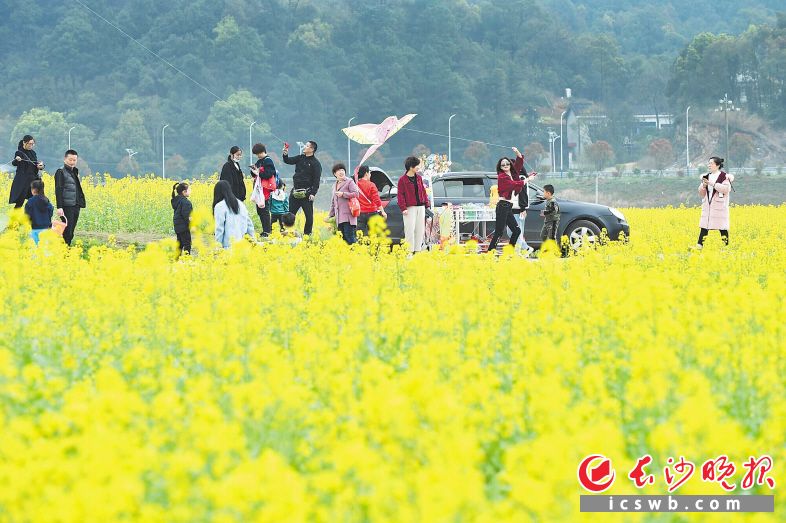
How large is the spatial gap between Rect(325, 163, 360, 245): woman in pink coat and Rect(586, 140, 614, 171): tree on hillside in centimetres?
8573

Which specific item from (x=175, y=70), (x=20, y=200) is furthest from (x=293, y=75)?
(x=20, y=200)

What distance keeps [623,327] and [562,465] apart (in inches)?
148

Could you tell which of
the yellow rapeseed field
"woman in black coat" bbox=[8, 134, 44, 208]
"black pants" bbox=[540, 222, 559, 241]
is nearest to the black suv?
"black pants" bbox=[540, 222, 559, 241]

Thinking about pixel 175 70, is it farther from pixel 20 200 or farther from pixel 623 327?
pixel 623 327

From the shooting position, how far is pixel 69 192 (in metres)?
13.9

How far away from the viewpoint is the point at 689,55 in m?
101

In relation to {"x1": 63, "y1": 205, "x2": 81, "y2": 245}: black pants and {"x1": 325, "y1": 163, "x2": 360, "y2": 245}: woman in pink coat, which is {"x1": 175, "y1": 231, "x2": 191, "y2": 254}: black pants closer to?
{"x1": 63, "y1": 205, "x2": 81, "y2": 245}: black pants

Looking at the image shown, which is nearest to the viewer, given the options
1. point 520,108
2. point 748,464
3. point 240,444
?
point 240,444

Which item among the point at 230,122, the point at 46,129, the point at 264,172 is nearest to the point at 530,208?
the point at 264,172

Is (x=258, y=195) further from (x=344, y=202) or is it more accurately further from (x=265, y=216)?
(x=344, y=202)

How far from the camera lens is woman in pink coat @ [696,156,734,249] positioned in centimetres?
1487

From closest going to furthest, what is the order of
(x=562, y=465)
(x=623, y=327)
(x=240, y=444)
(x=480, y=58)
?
(x=562, y=465)
(x=240, y=444)
(x=623, y=327)
(x=480, y=58)

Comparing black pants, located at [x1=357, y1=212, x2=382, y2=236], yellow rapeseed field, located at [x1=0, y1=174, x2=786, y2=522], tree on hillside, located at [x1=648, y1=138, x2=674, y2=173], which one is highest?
tree on hillside, located at [x1=648, y1=138, x2=674, y2=173]

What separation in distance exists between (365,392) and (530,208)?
13.1 m
